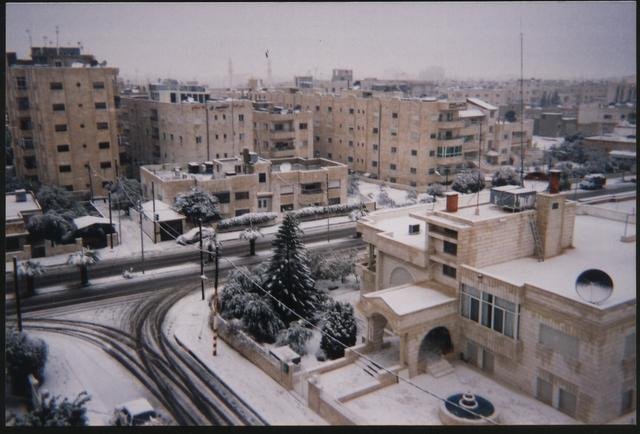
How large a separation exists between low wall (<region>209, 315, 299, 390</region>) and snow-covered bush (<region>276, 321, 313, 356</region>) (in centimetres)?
111

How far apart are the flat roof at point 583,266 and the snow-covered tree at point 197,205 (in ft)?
79.3

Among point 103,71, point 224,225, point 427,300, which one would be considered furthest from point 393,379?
point 103,71

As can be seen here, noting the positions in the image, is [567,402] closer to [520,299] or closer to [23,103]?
[520,299]

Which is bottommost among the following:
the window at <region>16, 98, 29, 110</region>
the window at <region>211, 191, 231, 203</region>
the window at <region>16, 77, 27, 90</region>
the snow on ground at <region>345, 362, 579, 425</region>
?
the snow on ground at <region>345, 362, 579, 425</region>

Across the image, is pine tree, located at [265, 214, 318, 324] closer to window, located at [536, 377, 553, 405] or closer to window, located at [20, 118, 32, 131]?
window, located at [536, 377, 553, 405]

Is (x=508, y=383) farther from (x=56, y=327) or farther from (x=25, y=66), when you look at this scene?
(x=25, y=66)

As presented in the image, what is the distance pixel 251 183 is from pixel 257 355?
23.7 m

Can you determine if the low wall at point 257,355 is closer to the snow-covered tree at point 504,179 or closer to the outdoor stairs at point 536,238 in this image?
the outdoor stairs at point 536,238

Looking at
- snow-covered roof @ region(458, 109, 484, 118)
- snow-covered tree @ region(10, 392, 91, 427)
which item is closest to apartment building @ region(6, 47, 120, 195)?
snow-covered roof @ region(458, 109, 484, 118)

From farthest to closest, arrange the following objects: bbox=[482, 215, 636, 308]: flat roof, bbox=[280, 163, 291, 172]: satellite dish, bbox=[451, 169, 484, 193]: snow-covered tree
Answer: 1. bbox=[451, 169, 484, 193]: snow-covered tree
2. bbox=[280, 163, 291, 172]: satellite dish
3. bbox=[482, 215, 636, 308]: flat roof

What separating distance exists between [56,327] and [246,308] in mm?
8985

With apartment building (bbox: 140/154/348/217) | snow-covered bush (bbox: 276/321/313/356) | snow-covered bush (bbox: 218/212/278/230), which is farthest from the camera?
apartment building (bbox: 140/154/348/217)

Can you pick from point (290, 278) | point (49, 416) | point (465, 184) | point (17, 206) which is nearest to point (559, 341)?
point (290, 278)

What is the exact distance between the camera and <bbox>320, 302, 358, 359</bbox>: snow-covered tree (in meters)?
23.2
